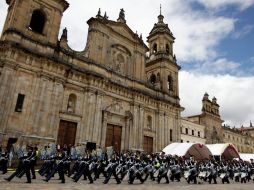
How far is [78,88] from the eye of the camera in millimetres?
23125

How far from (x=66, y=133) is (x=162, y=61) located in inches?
698

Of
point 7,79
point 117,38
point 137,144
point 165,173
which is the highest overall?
point 117,38

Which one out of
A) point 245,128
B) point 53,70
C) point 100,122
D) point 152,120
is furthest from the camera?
point 245,128

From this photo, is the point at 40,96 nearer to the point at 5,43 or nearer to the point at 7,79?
the point at 7,79

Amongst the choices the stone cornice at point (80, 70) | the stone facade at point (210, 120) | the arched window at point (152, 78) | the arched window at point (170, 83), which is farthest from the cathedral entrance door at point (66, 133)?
the stone facade at point (210, 120)

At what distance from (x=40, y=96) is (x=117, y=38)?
1254 centimetres

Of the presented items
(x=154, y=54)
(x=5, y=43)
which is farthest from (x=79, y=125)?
(x=154, y=54)

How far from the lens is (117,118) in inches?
1019

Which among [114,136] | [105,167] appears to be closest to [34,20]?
[114,136]

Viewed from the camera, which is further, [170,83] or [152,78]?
[152,78]

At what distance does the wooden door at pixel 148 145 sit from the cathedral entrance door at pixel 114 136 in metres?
3.85

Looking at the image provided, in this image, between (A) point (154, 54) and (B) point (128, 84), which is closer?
(B) point (128, 84)

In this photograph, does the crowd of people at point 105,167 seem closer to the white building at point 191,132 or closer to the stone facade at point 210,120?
the white building at point 191,132

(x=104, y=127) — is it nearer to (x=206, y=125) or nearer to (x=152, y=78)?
(x=152, y=78)
